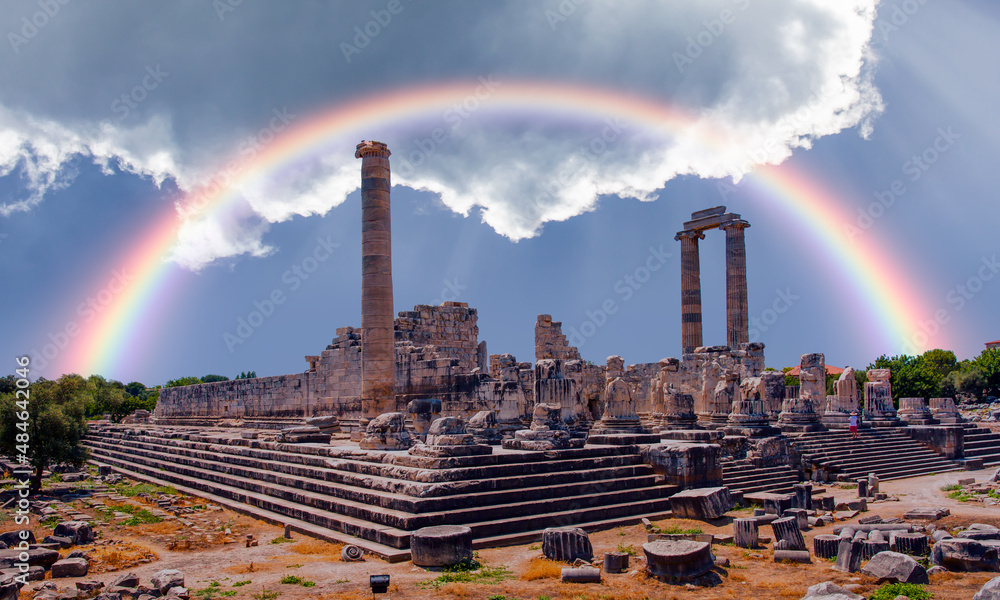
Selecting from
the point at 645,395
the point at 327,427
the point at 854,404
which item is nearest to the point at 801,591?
the point at 327,427

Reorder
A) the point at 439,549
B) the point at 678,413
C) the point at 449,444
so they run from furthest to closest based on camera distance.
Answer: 1. the point at 678,413
2. the point at 449,444
3. the point at 439,549

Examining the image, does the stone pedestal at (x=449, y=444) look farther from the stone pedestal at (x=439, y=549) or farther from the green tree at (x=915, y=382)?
the green tree at (x=915, y=382)

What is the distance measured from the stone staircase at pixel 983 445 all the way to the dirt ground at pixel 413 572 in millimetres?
13024

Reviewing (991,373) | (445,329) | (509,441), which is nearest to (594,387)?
(445,329)

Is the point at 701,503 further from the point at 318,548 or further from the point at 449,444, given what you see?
the point at 318,548

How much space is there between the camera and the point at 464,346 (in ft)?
83.9

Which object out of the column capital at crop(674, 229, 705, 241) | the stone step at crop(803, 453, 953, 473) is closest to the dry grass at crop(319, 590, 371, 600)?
the stone step at crop(803, 453, 953, 473)

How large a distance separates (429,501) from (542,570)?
2.40 m

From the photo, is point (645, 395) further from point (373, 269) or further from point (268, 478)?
point (268, 478)

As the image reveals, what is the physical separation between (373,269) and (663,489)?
10.7 meters

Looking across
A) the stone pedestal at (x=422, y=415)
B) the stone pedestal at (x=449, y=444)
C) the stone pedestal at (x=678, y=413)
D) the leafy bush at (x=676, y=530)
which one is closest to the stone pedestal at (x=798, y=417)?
the stone pedestal at (x=678, y=413)

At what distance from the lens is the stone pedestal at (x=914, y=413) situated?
76.4ft

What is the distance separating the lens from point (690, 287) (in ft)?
105

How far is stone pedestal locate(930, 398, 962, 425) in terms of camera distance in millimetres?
23245
